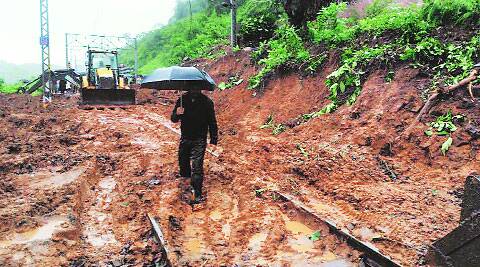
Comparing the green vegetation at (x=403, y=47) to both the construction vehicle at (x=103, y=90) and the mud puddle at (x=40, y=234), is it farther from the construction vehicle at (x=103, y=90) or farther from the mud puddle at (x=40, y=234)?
the construction vehicle at (x=103, y=90)

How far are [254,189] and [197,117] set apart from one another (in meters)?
1.56

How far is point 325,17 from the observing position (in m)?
13.2

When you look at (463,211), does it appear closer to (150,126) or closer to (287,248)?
(287,248)

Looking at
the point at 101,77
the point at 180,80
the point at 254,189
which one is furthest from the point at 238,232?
the point at 101,77

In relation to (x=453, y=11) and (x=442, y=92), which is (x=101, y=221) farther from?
(x=453, y=11)

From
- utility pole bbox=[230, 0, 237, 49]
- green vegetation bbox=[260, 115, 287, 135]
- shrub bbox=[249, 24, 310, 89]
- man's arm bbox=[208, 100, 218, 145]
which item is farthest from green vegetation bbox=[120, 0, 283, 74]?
man's arm bbox=[208, 100, 218, 145]

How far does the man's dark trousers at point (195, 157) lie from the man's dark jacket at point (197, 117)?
0.34 ft

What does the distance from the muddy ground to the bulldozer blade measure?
695cm

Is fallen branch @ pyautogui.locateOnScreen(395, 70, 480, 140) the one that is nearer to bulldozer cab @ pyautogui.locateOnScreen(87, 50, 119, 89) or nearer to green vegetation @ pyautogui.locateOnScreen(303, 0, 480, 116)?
green vegetation @ pyautogui.locateOnScreen(303, 0, 480, 116)

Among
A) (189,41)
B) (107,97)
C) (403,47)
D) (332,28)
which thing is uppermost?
(189,41)

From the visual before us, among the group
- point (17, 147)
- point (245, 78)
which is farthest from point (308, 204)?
point (245, 78)

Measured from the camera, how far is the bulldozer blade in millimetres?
18109

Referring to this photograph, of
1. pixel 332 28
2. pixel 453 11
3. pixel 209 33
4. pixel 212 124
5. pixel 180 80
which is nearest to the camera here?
pixel 180 80

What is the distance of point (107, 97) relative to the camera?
18.4m
